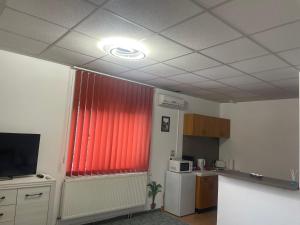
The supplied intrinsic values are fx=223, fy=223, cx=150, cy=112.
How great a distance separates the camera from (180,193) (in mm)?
4410

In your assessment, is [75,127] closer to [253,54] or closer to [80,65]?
[80,65]

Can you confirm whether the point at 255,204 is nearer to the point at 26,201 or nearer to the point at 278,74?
the point at 278,74

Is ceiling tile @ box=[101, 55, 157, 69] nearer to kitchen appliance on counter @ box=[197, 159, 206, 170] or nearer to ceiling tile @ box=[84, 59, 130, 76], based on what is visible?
ceiling tile @ box=[84, 59, 130, 76]

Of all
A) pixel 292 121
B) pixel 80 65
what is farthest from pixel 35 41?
pixel 292 121

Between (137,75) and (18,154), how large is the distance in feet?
6.99

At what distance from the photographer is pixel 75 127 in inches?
138

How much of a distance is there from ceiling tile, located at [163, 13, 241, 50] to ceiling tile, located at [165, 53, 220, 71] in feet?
1.11

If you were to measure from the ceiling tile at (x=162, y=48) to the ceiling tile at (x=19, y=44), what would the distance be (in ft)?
4.27

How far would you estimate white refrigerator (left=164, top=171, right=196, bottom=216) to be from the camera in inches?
174

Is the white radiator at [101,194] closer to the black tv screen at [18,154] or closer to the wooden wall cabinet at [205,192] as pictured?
the black tv screen at [18,154]

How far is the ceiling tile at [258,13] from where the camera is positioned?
1.61 meters

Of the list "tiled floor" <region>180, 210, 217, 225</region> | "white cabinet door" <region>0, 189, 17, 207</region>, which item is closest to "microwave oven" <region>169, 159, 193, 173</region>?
"tiled floor" <region>180, 210, 217, 225</region>

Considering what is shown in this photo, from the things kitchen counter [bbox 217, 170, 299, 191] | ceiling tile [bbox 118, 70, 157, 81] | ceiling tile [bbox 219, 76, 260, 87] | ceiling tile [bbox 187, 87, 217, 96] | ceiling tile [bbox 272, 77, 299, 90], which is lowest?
A: kitchen counter [bbox 217, 170, 299, 191]

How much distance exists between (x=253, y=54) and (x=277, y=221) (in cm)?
213
